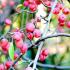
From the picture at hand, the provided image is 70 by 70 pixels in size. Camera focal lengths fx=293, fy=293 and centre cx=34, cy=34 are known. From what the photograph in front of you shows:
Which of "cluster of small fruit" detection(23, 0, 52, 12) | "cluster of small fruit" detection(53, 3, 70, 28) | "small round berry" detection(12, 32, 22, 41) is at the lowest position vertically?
"small round berry" detection(12, 32, 22, 41)

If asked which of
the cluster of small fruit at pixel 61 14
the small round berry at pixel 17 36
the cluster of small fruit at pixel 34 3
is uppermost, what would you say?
the cluster of small fruit at pixel 34 3

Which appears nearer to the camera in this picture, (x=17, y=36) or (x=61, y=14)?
(x=17, y=36)

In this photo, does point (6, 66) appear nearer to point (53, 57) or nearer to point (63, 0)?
point (63, 0)

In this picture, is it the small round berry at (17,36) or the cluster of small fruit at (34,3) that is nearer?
the small round berry at (17,36)

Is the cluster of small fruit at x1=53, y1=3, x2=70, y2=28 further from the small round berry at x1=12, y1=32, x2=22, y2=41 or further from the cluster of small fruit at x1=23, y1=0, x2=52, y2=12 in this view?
the small round berry at x1=12, y1=32, x2=22, y2=41

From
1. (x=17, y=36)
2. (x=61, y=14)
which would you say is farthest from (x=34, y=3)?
(x=17, y=36)

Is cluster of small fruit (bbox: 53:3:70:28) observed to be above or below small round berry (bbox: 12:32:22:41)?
above

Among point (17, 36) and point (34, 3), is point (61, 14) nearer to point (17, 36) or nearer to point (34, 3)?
point (34, 3)

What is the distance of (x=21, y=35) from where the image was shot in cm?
135

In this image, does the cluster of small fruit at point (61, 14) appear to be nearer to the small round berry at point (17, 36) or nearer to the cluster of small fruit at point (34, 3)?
the cluster of small fruit at point (34, 3)

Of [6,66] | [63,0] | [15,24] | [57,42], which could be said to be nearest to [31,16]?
[15,24]

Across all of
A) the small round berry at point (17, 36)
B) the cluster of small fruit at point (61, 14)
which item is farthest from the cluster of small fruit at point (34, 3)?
the small round berry at point (17, 36)

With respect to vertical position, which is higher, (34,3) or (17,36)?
(34,3)

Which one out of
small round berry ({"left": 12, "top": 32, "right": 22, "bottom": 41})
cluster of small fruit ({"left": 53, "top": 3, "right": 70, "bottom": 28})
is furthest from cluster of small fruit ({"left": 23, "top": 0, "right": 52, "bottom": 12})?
small round berry ({"left": 12, "top": 32, "right": 22, "bottom": 41})
